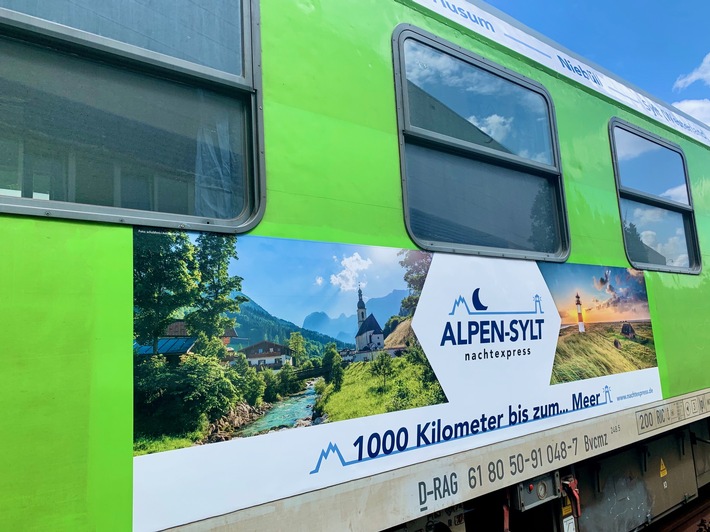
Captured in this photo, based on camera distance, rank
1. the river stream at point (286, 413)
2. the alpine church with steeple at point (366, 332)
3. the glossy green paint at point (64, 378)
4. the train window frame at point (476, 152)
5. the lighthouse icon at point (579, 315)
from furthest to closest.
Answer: the lighthouse icon at point (579, 315), the train window frame at point (476, 152), the alpine church with steeple at point (366, 332), the river stream at point (286, 413), the glossy green paint at point (64, 378)

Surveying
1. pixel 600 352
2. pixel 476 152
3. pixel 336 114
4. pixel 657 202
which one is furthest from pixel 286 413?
pixel 657 202

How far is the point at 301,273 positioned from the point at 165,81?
76 cm

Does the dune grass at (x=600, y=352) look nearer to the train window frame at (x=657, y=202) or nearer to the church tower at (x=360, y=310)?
the train window frame at (x=657, y=202)

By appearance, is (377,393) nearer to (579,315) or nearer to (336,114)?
(336,114)

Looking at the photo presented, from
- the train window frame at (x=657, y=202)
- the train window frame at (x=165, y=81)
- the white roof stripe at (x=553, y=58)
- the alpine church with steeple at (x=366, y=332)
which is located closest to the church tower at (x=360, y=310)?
the alpine church with steeple at (x=366, y=332)

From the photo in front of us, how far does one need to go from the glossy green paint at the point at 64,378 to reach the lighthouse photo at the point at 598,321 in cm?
207

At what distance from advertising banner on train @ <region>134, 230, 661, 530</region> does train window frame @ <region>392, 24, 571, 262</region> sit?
0.08 metres

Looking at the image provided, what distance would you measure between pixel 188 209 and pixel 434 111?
1289 millimetres

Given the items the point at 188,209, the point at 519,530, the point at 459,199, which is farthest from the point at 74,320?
the point at 519,530

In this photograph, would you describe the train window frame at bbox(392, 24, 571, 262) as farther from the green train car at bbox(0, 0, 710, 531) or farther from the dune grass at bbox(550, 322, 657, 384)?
the dune grass at bbox(550, 322, 657, 384)

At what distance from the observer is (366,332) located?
1994 millimetres

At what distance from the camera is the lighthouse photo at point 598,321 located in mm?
2775

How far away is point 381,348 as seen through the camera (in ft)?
6.63

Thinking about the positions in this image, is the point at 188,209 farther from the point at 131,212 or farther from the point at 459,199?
the point at 459,199
